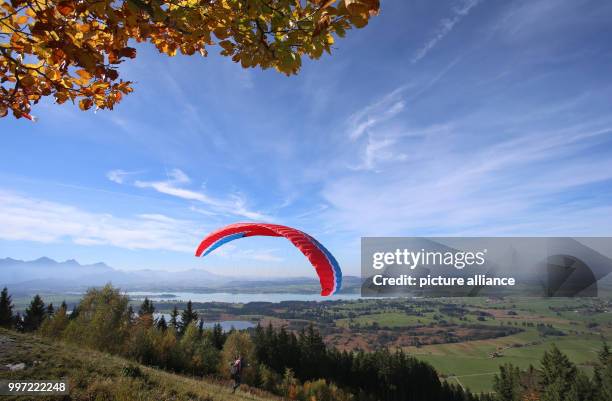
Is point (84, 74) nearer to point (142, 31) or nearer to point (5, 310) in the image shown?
point (142, 31)

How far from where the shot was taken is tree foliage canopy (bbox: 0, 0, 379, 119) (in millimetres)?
2662

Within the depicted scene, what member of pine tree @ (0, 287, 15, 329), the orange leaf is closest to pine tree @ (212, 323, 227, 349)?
pine tree @ (0, 287, 15, 329)

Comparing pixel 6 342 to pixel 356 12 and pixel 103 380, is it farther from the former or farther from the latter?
pixel 356 12

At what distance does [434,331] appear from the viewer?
620 feet

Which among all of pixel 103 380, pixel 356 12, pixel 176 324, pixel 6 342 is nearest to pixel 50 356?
pixel 6 342

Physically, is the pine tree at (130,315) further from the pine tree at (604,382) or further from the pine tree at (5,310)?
the pine tree at (604,382)

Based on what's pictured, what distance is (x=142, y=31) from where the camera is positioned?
10.6 ft

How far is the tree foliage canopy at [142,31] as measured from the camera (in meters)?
2.66

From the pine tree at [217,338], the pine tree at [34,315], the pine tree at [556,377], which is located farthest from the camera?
the pine tree at [556,377]

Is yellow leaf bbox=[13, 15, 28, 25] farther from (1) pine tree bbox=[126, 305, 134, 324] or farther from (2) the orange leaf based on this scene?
(1) pine tree bbox=[126, 305, 134, 324]

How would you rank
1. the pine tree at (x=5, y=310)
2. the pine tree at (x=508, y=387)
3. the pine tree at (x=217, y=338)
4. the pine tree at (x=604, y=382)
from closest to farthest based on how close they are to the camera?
the pine tree at (x=5, y=310)
the pine tree at (x=217, y=338)
the pine tree at (x=604, y=382)
the pine tree at (x=508, y=387)

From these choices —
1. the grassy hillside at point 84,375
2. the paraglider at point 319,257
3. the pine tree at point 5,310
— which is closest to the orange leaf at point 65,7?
the grassy hillside at point 84,375

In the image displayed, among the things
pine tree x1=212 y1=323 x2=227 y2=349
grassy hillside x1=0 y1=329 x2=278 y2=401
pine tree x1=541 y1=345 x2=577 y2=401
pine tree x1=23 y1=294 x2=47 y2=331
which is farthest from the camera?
pine tree x1=541 y1=345 x2=577 y2=401

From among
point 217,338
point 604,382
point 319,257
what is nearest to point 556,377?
point 604,382
